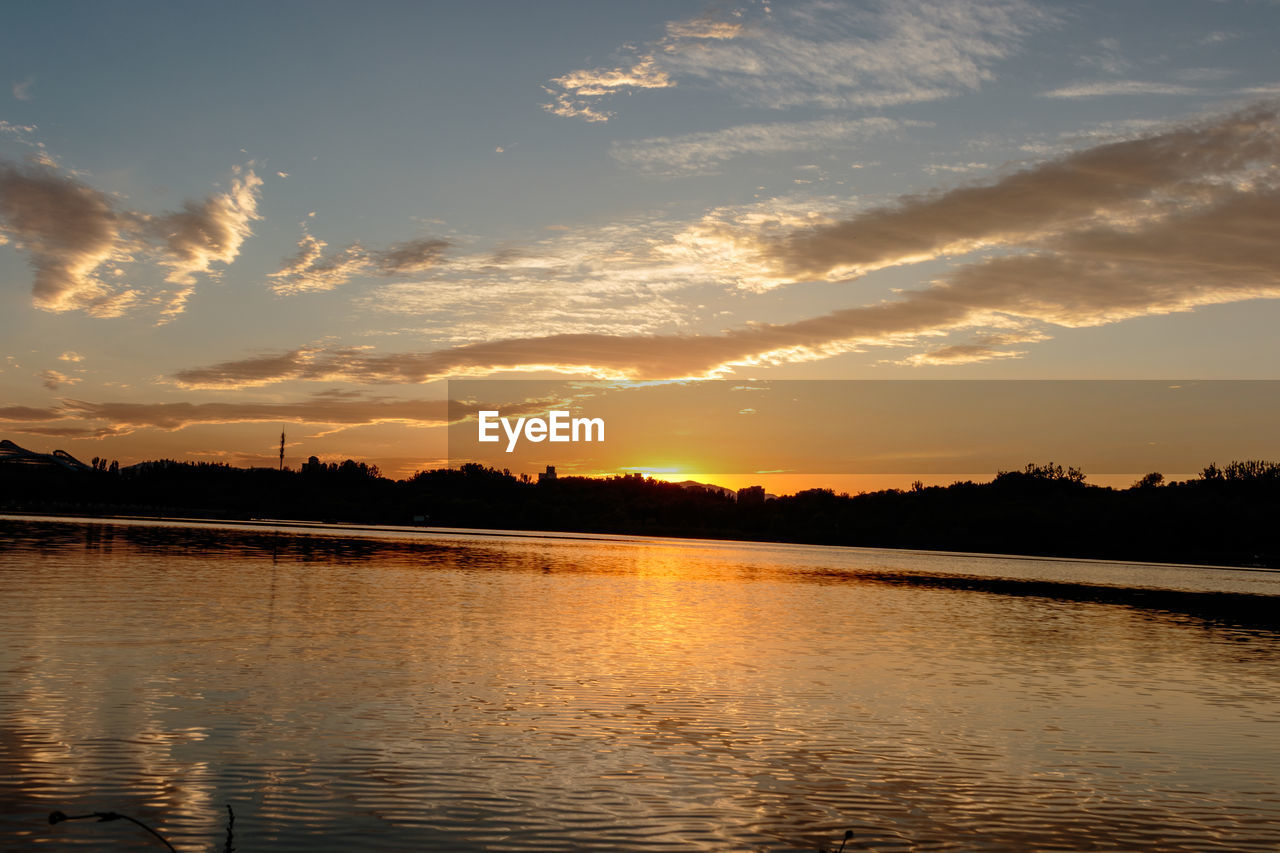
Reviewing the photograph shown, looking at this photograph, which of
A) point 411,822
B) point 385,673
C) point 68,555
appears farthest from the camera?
point 68,555

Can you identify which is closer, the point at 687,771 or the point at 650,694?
the point at 687,771

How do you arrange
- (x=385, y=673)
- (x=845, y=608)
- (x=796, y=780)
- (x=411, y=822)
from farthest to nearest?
(x=845, y=608) → (x=385, y=673) → (x=796, y=780) → (x=411, y=822)

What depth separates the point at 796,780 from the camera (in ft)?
61.8

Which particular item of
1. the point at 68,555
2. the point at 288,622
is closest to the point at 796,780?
the point at 288,622

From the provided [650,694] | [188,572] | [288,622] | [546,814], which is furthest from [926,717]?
[188,572]

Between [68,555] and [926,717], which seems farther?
[68,555]

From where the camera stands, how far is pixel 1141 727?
26141 mm

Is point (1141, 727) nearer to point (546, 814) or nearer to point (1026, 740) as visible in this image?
point (1026, 740)

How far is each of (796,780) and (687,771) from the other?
7.25 feet

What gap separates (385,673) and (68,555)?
62183mm

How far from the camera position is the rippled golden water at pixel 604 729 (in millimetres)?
15516

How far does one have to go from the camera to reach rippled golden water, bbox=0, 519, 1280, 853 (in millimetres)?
15516

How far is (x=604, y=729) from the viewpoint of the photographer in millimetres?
22578

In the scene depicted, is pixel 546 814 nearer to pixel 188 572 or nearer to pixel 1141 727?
pixel 1141 727
